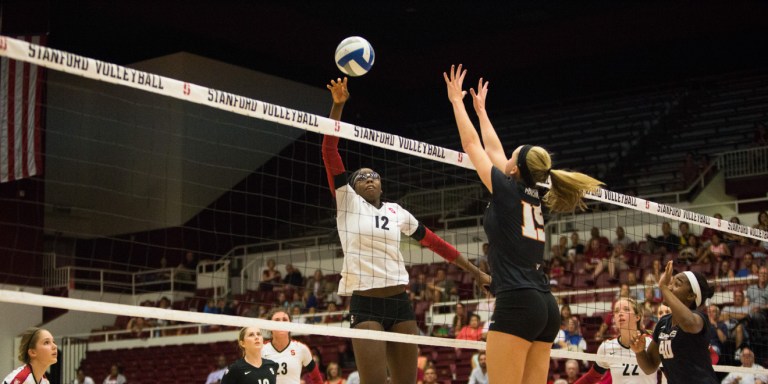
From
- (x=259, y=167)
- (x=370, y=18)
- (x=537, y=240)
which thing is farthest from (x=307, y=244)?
(x=537, y=240)

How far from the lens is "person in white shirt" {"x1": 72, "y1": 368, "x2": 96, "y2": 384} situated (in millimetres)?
20484

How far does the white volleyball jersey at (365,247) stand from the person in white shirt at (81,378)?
1467cm

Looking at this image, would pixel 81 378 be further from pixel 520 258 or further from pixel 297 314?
pixel 520 258

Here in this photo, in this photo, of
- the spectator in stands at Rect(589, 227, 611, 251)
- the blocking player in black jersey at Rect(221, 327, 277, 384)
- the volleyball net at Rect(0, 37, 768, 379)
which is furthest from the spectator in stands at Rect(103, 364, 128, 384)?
the blocking player in black jersey at Rect(221, 327, 277, 384)

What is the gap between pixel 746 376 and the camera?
13.1m

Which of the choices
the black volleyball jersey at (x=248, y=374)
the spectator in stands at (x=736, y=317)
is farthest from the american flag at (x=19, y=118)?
the spectator in stands at (x=736, y=317)

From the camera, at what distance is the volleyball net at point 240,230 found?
1806 centimetres

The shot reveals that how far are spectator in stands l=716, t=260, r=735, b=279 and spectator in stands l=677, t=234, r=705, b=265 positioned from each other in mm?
580

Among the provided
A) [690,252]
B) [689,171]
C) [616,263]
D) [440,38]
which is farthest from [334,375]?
[440,38]

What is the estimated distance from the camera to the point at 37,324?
82.2ft

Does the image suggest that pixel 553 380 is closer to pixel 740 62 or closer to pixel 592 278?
pixel 592 278

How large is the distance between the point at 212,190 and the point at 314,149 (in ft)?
10.9

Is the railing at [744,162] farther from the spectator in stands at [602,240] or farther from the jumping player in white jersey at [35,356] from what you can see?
the jumping player in white jersey at [35,356]

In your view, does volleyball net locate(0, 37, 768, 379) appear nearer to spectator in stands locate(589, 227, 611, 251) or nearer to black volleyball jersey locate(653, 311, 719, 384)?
spectator in stands locate(589, 227, 611, 251)
